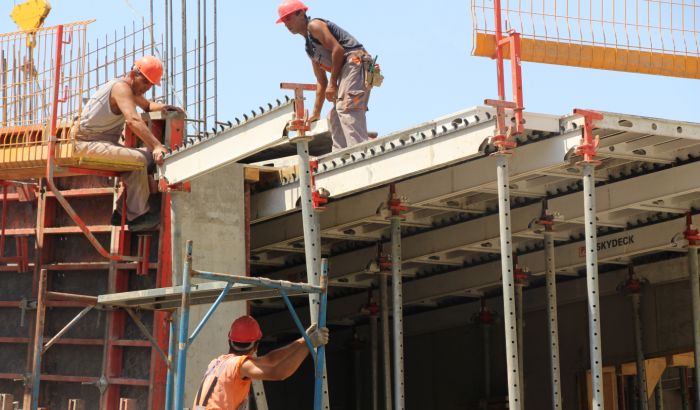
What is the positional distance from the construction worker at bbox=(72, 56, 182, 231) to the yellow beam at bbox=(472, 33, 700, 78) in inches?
155

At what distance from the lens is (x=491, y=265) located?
21.8 meters

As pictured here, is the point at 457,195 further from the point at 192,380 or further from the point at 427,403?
the point at 427,403

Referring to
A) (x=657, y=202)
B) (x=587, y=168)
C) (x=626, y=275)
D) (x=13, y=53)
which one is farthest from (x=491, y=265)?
(x=13, y=53)

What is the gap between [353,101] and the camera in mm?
17281

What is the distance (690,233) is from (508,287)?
A: 512 cm

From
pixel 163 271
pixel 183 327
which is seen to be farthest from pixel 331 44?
pixel 183 327

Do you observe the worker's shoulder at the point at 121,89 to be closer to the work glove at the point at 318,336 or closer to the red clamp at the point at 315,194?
the red clamp at the point at 315,194

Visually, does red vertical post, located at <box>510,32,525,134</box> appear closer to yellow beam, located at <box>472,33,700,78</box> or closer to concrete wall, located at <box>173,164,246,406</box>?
yellow beam, located at <box>472,33,700,78</box>

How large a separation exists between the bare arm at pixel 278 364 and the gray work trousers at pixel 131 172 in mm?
6199

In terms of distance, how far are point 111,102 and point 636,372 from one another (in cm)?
1040

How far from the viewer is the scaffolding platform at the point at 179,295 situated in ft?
39.7

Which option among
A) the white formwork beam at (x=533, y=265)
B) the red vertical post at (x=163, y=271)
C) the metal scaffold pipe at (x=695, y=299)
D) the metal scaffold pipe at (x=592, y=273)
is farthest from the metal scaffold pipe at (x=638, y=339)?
the red vertical post at (x=163, y=271)

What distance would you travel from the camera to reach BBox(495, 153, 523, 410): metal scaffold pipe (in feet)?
49.5

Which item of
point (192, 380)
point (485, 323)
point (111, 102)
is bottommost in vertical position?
point (192, 380)
